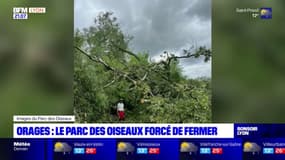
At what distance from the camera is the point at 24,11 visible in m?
3.61

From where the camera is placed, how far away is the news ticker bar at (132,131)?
3635mm

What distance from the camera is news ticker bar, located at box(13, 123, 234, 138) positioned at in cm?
363

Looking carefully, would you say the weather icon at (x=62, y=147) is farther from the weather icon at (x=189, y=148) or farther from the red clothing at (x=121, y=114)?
the weather icon at (x=189, y=148)

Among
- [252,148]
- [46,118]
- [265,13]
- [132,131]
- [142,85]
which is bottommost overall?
[252,148]

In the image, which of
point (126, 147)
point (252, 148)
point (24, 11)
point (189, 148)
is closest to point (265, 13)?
point (252, 148)

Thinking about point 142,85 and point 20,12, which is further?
point 142,85

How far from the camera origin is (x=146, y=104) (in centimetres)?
369

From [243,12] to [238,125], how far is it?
97cm

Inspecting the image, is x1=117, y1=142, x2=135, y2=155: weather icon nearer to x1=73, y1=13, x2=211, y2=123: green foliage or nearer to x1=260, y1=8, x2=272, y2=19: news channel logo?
x1=73, y1=13, x2=211, y2=123: green foliage

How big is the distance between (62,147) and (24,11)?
121 cm

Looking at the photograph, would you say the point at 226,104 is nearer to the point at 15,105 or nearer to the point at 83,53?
the point at 83,53

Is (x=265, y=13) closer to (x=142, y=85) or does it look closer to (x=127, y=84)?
(x=142, y=85)

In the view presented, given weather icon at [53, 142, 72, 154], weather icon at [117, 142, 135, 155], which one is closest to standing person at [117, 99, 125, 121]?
weather icon at [117, 142, 135, 155]

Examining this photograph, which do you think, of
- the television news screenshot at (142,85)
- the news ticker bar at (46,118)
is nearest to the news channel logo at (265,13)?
the television news screenshot at (142,85)
